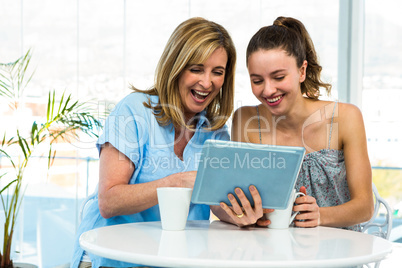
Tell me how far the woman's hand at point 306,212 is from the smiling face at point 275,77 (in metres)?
0.48

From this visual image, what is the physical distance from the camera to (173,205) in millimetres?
1179

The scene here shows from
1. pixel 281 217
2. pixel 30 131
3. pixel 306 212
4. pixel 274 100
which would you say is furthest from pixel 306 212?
pixel 30 131

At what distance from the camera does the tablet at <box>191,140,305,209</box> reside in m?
1.06

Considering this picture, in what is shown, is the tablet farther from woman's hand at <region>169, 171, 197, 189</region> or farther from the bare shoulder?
the bare shoulder

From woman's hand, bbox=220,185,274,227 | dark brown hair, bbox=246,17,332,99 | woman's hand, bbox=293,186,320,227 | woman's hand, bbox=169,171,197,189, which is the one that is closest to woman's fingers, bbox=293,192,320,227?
woman's hand, bbox=293,186,320,227

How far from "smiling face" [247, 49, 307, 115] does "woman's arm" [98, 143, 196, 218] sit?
547 millimetres

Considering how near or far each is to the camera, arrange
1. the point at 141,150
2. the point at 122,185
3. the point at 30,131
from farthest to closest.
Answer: the point at 30,131
the point at 141,150
the point at 122,185

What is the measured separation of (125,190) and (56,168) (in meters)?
2.32

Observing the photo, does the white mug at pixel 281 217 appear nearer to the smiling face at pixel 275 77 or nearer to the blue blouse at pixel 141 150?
the blue blouse at pixel 141 150

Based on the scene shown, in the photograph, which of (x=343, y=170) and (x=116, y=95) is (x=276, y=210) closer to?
(x=343, y=170)

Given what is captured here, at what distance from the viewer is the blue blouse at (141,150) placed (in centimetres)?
151

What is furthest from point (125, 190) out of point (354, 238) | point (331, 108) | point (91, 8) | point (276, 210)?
point (91, 8)

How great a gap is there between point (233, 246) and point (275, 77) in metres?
0.81

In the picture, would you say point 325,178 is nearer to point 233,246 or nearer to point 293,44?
point 293,44
